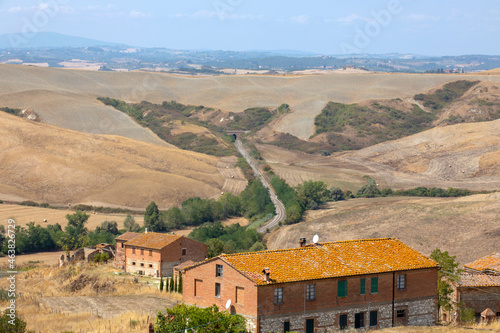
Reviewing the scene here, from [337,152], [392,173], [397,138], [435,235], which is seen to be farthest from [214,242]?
[397,138]

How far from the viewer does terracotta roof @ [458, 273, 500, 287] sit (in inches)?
1585

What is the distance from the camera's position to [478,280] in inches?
1614

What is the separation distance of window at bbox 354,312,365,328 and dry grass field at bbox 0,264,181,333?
1107 centimetres

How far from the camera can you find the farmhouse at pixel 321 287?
33.6 m

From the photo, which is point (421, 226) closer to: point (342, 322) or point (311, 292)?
point (342, 322)

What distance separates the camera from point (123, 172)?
119 m

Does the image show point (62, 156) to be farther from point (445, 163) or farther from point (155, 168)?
point (445, 163)

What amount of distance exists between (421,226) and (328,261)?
42003mm

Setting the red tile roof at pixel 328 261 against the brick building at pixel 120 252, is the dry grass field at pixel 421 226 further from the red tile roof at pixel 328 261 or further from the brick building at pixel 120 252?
the red tile roof at pixel 328 261

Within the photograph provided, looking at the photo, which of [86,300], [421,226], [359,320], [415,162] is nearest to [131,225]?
[421,226]

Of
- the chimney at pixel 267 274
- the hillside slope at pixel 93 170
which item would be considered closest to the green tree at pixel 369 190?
the hillside slope at pixel 93 170

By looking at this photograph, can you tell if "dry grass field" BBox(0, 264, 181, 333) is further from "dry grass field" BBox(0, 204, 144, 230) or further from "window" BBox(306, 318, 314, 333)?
"dry grass field" BBox(0, 204, 144, 230)

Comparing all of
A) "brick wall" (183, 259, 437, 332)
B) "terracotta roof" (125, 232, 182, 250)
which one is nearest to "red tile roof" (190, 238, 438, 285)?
"brick wall" (183, 259, 437, 332)

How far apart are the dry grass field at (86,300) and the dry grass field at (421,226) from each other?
931 inches
